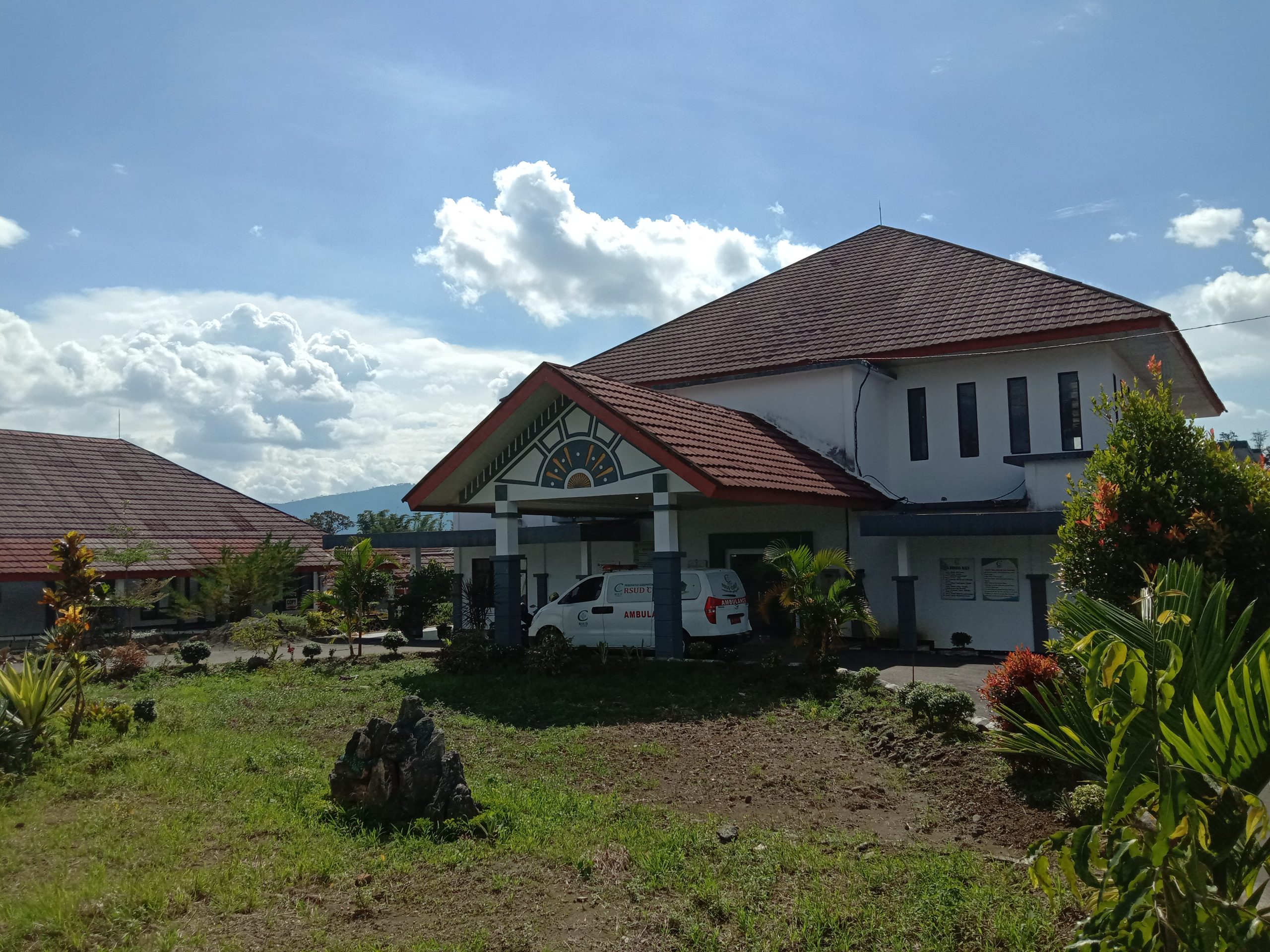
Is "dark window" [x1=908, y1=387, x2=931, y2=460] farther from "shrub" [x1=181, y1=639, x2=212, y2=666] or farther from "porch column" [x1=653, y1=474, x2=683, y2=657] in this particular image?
"shrub" [x1=181, y1=639, x2=212, y2=666]

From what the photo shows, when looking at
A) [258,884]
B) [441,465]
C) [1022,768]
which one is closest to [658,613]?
[441,465]

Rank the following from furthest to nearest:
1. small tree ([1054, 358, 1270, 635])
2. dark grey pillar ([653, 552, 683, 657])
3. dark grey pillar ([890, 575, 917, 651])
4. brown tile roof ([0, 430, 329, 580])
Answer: brown tile roof ([0, 430, 329, 580]), dark grey pillar ([890, 575, 917, 651]), dark grey pillar ([653, 552, 683, 657]), small tree ([1054, 358, 1270, 635])

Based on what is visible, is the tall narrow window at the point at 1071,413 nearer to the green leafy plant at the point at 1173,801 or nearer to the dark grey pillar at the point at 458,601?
the dark grey pillar at the point at 458,601

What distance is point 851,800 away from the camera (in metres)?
8.30

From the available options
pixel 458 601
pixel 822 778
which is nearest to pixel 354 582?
pixel 458 601

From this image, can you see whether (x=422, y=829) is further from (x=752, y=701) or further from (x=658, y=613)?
(x=658, y=613)

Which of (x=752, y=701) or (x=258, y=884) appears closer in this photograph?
(x=258, y=884)

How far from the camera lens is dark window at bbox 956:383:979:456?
19375mm

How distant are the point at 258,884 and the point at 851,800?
16.2 feet

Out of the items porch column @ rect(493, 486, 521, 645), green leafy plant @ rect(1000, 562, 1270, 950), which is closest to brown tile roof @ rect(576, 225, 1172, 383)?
porch column @ rect(493, 486, 521, 645)

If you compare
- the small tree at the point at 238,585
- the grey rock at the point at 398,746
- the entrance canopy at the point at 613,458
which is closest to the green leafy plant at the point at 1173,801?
the grey rock at the point at 398,746

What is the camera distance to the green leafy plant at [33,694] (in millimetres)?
9867

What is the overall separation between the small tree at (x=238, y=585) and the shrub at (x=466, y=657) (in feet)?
43.2

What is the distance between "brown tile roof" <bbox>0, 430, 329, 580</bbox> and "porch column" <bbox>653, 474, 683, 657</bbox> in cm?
1943
